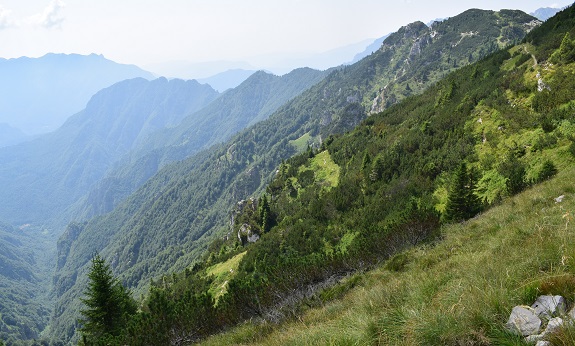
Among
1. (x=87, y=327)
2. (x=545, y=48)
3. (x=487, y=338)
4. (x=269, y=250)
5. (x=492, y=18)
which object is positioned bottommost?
(x=269, y=250)

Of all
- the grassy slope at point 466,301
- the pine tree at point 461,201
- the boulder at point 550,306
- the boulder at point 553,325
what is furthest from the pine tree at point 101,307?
the boulder at point 553,325

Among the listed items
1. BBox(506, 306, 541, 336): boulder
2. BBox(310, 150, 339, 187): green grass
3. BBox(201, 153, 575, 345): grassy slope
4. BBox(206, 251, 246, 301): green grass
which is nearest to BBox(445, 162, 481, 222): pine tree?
BBox(201, 153, 575, 345): grassy slope

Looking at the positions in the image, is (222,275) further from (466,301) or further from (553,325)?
(553,325)

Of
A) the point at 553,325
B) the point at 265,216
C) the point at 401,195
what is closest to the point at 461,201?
the point at 401,195

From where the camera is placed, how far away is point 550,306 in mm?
3898

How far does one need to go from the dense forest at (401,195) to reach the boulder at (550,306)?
1.76 feet

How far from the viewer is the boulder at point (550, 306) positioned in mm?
3789

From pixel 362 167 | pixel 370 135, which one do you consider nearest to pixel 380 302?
pixel 362 167

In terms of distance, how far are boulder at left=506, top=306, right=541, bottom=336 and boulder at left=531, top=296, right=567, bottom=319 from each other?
12 centimetres

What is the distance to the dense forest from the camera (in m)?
22.0

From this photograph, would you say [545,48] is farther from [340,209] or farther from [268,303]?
[268,303]

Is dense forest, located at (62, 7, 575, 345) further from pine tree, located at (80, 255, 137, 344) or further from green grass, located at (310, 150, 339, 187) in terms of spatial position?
green grass, located at (310, 150, 339, 187)

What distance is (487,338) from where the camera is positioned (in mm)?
3893

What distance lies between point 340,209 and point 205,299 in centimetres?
2563
